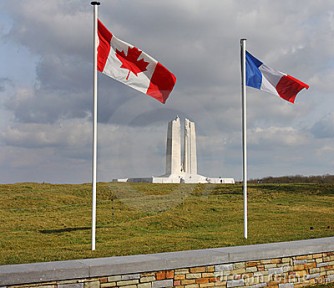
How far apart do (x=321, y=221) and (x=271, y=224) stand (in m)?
1.78

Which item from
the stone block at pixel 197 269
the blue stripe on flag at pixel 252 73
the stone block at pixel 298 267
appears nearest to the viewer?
the stone block at pixel 197 269

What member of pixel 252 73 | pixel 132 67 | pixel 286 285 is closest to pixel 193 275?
pixel 286 285

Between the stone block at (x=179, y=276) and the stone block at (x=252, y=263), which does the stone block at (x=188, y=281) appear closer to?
the stone block at (x=179, y=276)

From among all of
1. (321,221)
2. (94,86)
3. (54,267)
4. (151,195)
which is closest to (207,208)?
(151,195)

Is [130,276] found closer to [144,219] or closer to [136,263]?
[136,263]

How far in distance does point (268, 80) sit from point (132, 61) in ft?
11.2

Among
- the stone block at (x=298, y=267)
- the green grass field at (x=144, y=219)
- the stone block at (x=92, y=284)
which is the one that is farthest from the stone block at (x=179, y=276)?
the stone block at (x=298, y=267)

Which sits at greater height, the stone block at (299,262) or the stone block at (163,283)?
the stone block at (299,262)

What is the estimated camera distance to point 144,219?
1577cm

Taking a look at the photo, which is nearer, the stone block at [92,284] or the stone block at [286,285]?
the stone block at [92,284]

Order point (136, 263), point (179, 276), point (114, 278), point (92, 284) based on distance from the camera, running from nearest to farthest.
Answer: point (92, 284), point (114, 278), point (136, 263), point (179, 276)

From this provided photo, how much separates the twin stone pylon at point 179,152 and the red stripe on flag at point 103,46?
1433 cm

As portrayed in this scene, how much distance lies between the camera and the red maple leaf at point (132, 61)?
8.91 metres

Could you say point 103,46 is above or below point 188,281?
above
